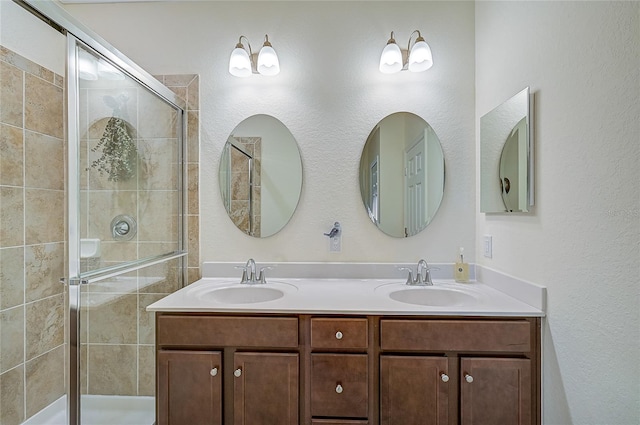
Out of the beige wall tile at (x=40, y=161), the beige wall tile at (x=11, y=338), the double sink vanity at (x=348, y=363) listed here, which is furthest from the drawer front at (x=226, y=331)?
the beige wall tile at (x=40, y=161)

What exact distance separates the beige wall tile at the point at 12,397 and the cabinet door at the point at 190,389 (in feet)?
2.75

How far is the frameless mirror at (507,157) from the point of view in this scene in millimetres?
1427

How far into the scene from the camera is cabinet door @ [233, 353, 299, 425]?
4.55 feet

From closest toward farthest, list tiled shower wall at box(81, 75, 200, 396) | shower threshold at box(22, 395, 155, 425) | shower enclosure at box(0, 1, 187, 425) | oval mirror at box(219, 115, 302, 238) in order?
shower enclosure at box(0, 1, 187, 425) → tiled shower wall at box(81, 75, 200, 396) → shower threshold at box(22, 395, 155, 425) → oval mirror at box(219, 115, 302, 238)

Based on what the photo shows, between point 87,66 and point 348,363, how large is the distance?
1.58 meters

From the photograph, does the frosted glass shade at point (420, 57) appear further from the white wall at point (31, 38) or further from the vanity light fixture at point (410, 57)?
the white wall at point (31, 38)

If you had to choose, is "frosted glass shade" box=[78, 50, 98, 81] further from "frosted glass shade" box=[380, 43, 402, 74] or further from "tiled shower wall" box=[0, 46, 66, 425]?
"frosted glass shade" box=[380, 43, 402, 74]

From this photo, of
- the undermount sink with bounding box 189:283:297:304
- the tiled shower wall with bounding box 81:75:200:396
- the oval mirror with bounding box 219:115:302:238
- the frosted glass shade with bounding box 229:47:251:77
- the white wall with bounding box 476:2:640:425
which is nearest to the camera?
the white wall with bounding box 476:2:640:425

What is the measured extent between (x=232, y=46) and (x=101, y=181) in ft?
3.70

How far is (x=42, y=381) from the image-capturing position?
1681 mm

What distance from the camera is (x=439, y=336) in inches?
53.7

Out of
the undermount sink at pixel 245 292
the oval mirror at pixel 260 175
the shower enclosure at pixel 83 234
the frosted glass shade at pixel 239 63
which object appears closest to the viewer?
the shower enclosure at pixel 83 234

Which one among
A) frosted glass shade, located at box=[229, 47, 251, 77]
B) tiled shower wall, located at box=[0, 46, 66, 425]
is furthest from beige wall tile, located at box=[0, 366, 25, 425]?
frosted glass shade, located at box=[229, 47, 251, 77]

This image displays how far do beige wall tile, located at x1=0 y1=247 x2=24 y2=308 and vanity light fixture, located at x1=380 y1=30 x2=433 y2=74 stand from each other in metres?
2.13
